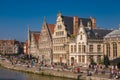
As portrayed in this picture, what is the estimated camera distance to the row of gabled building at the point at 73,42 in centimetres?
6178

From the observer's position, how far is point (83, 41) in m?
62.7

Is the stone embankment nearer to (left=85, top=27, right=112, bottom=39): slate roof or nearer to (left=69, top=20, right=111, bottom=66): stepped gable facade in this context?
(left=69, top=20, right=111, bottom=66): stepped gable facade

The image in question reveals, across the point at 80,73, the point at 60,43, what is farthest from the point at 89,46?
the point at 80,73

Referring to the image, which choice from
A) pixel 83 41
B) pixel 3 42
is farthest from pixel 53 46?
pixel 3 42

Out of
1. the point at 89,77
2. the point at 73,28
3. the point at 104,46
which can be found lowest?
the point at 89,77

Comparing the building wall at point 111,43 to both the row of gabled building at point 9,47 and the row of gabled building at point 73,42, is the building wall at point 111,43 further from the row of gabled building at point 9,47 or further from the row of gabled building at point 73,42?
the row of gabled building at point 9,47

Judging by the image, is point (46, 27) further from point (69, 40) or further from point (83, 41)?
point (83, 41)

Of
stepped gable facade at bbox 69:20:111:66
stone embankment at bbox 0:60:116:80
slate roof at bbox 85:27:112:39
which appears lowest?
stone embankment at bbox 0:60:116:80

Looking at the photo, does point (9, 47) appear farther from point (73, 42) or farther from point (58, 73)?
point (58, 73)

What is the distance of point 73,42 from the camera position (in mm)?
66562

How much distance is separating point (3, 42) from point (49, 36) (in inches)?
3107

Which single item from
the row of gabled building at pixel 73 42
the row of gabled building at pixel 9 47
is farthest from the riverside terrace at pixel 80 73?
the row of gabled building at pixel 9 47

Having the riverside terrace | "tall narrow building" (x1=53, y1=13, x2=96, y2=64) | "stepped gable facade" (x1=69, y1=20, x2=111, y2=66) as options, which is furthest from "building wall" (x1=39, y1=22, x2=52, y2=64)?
"stepped gable facade" (x1=69, y1=20, x2=111, y2=66)

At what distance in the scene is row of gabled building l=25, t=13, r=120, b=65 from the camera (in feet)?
203
